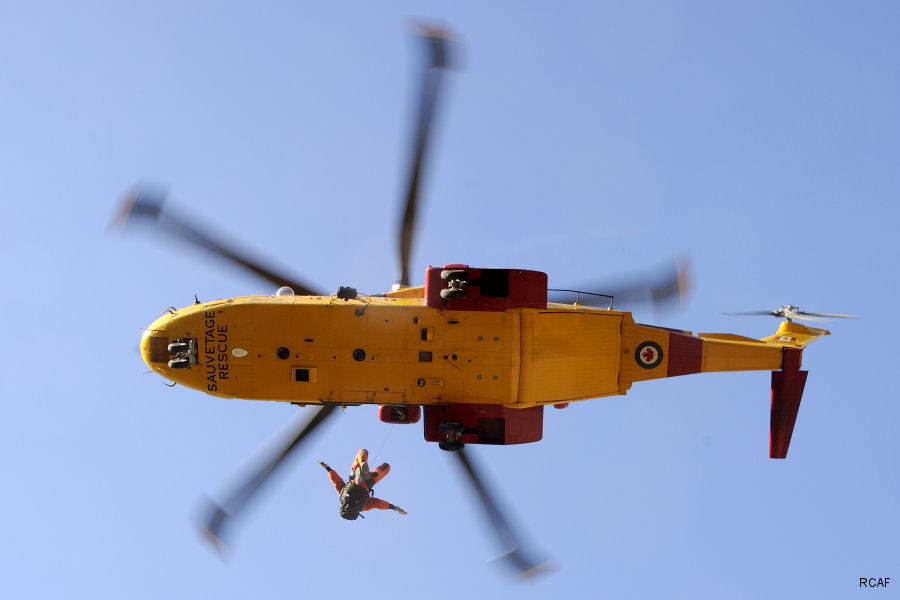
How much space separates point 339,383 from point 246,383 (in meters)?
2.39

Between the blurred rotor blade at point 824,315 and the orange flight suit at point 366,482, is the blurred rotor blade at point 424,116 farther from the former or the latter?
the blurred rotor blade at point 824,315

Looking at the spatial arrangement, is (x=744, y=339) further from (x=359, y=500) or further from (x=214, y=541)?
(x=214, y=541)

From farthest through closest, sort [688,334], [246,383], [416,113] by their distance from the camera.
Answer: [688,334] < [246,383] < [416,113]

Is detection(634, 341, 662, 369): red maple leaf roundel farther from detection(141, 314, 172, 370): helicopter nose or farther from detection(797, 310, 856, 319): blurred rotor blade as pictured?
detection(141, 314, 172, 370): helicopter nose

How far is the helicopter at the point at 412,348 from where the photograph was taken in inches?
781

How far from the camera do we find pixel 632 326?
21359mm

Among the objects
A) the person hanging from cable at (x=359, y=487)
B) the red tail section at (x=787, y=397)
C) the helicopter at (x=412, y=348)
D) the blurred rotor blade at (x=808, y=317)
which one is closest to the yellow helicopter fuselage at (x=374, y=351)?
the helicopter at (x=412, y=348)

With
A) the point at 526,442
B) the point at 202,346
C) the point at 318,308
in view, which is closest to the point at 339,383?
the point at 318,308

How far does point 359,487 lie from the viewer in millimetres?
20828

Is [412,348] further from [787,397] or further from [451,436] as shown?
[787,397]

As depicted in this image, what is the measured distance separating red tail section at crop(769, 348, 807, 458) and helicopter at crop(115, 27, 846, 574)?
4146 mm

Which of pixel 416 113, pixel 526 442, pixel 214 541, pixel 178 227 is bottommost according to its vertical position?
pixel 214 541

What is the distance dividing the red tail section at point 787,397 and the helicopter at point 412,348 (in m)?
4.15

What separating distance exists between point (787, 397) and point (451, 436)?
31.7 ft
